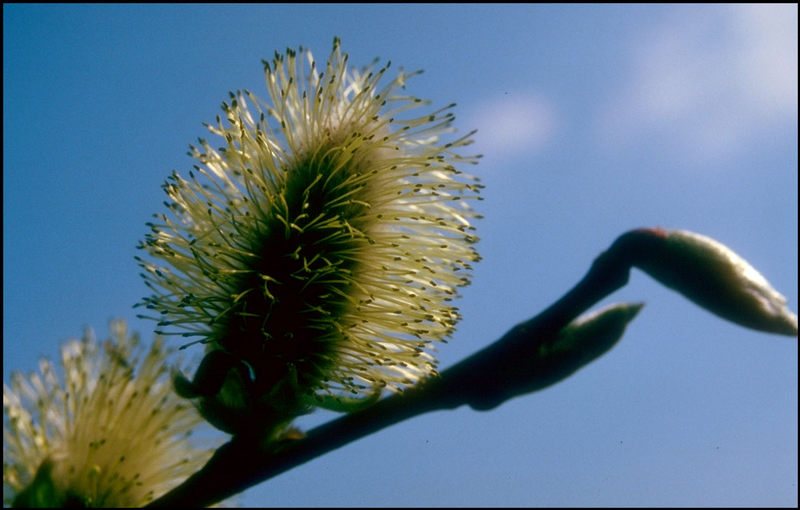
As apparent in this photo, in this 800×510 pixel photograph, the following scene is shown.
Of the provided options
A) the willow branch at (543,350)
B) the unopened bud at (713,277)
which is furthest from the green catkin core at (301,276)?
the unopened bud at (713,277)

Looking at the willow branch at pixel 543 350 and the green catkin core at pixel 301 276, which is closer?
the willow branch at pixel 543 350

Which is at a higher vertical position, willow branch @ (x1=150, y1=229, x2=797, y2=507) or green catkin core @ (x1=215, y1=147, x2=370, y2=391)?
green catkin core @ (x1=215, y1=147, x2=370, y2=391)

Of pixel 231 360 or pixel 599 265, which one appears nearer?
pixel 599 265

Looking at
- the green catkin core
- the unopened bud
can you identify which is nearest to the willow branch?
the unopened bud

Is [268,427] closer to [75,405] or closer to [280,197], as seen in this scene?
[280,197]

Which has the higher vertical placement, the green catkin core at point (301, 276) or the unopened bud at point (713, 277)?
the green catkin core at point (301, 276)

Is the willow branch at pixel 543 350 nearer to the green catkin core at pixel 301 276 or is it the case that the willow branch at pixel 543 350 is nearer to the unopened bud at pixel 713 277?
the unopened bud at pixel 713 277

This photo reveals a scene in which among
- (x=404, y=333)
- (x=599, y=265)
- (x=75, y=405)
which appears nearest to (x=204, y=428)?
(x=75, y=405)

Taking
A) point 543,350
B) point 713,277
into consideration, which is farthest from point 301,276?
point 713,277

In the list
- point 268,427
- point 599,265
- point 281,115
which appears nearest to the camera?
point 599,265

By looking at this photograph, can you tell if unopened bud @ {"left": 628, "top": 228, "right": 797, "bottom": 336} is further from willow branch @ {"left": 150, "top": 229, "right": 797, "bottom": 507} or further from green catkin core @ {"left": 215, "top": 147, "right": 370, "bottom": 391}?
green catkin core @ {"left": 215, "top": 147, "right": 370, "bottom": 391}

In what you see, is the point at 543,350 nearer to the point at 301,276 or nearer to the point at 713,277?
the point at 713,277
